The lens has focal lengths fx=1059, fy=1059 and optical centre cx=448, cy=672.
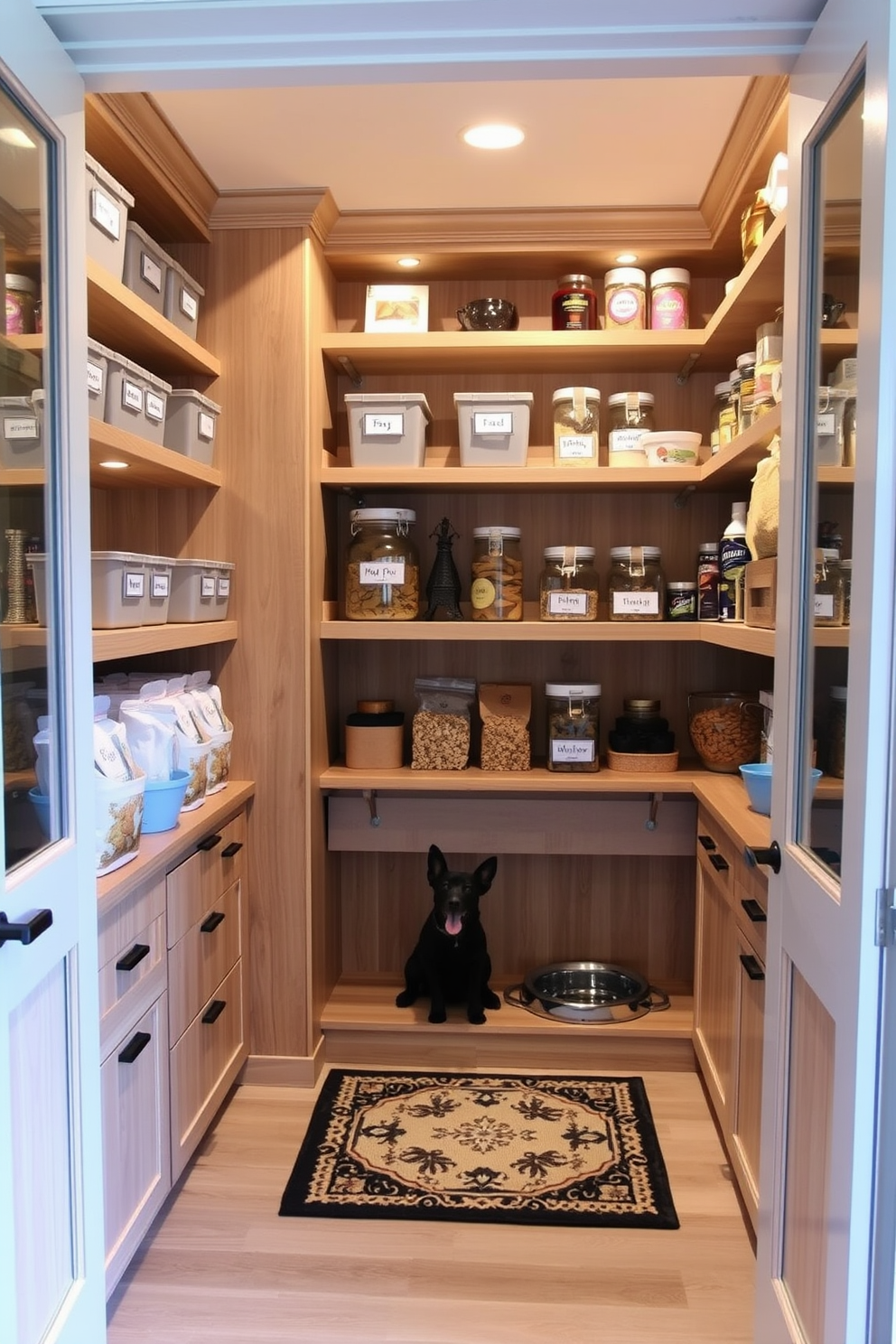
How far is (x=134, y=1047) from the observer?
1962mm

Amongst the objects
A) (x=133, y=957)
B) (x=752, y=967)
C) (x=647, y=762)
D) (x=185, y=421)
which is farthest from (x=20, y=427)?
(x=647, y=762)

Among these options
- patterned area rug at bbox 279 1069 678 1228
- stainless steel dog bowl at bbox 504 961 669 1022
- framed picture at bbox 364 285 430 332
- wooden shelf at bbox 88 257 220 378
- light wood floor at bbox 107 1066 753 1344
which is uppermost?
framed picture at bbox 364 285 430 332

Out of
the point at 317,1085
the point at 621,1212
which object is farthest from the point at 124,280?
the point at 621,1212

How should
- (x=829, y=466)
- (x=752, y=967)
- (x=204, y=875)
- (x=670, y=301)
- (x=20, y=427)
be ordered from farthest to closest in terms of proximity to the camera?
(x=670, y=301) → (x=204, y=875) → (x=752, y=967) → (x=829, y=466) → (x=20, y=427)

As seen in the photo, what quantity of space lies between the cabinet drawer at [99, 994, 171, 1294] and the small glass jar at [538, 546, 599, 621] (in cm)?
145

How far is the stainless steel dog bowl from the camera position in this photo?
118 inches

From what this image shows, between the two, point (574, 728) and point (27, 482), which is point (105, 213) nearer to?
point (27, 482)

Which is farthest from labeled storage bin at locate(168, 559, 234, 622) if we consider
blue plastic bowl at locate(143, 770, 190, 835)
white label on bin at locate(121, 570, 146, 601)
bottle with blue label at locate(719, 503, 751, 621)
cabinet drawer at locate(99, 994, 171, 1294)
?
bottle with blue label at locate(719, 503, 751, 621)

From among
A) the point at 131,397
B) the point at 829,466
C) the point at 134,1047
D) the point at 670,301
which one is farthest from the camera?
→ the point at 670,301

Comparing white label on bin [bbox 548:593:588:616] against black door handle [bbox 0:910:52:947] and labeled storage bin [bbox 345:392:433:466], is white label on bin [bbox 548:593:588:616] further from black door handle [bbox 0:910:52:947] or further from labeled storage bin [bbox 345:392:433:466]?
black door handle [bbox 0:910:52:947]

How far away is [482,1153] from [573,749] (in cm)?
108

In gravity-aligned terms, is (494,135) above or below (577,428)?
above

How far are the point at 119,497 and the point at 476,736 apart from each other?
1.23m

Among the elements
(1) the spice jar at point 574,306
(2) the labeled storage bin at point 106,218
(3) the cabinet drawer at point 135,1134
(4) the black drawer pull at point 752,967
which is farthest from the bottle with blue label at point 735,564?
(3) the cabinet drawer at point 135,1134
